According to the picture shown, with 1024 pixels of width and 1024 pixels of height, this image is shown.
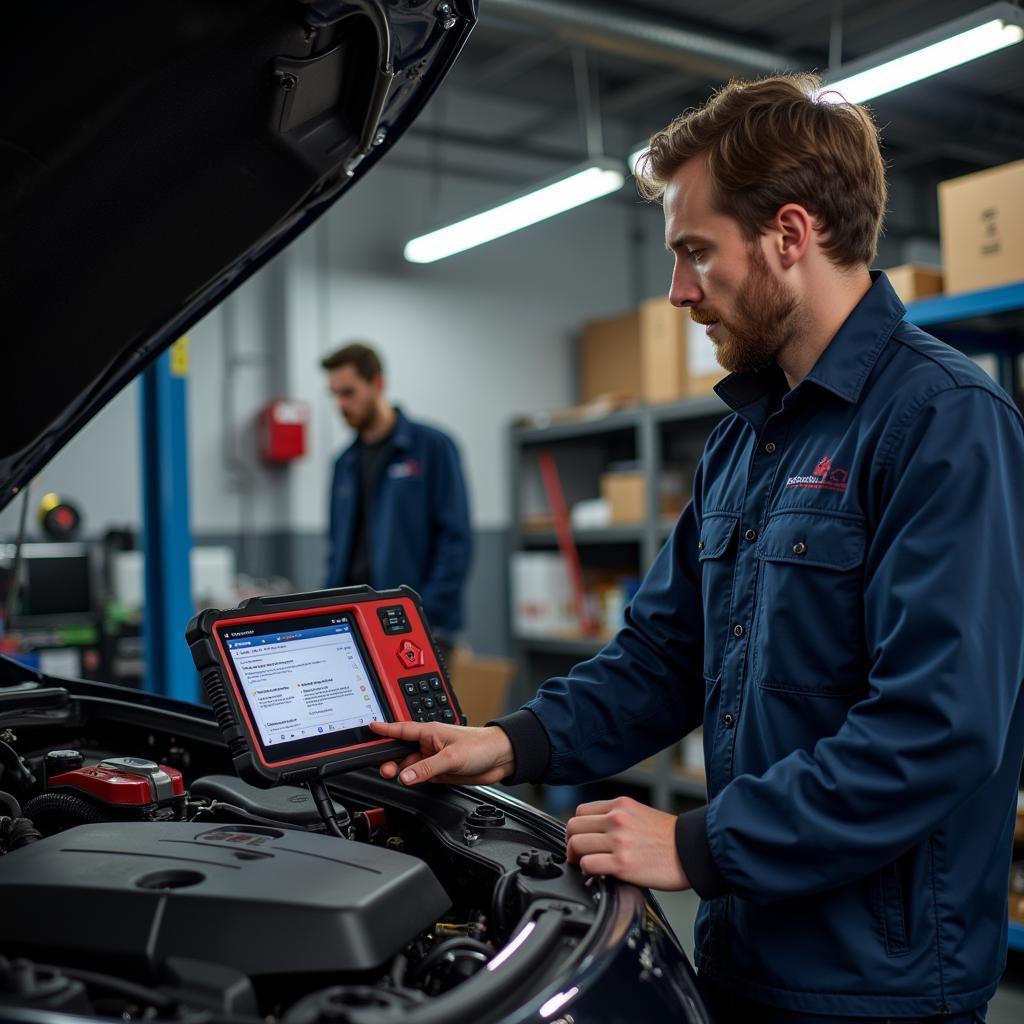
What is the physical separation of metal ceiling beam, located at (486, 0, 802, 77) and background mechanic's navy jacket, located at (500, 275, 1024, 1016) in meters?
3.30

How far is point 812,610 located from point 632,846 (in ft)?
0.89

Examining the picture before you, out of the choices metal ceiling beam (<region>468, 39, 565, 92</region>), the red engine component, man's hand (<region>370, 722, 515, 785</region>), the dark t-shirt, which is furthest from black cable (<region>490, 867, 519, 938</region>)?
metal ceiling beam (<region>468, 39, 565, 92</region>)

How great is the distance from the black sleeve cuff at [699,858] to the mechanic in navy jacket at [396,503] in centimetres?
253

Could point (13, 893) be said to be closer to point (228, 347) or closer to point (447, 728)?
point (447, 728)

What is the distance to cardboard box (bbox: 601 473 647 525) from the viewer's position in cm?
473

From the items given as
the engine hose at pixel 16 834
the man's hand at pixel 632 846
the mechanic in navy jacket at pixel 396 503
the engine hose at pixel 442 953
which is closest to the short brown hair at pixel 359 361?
the mechanic in navy jacket at pixel 396 503

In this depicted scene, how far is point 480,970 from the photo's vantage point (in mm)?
819

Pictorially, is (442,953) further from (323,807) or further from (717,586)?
(717,586)

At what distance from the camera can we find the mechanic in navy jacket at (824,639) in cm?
89

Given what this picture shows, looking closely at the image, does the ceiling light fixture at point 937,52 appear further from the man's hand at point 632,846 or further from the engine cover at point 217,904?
the engine cover at point 217,904

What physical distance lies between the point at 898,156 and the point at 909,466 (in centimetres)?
656

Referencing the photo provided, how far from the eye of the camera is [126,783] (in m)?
1.14

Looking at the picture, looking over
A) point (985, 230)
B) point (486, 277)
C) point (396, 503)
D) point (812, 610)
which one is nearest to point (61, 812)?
point (812, 610)

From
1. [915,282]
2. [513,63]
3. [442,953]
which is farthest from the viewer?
[513,63]
